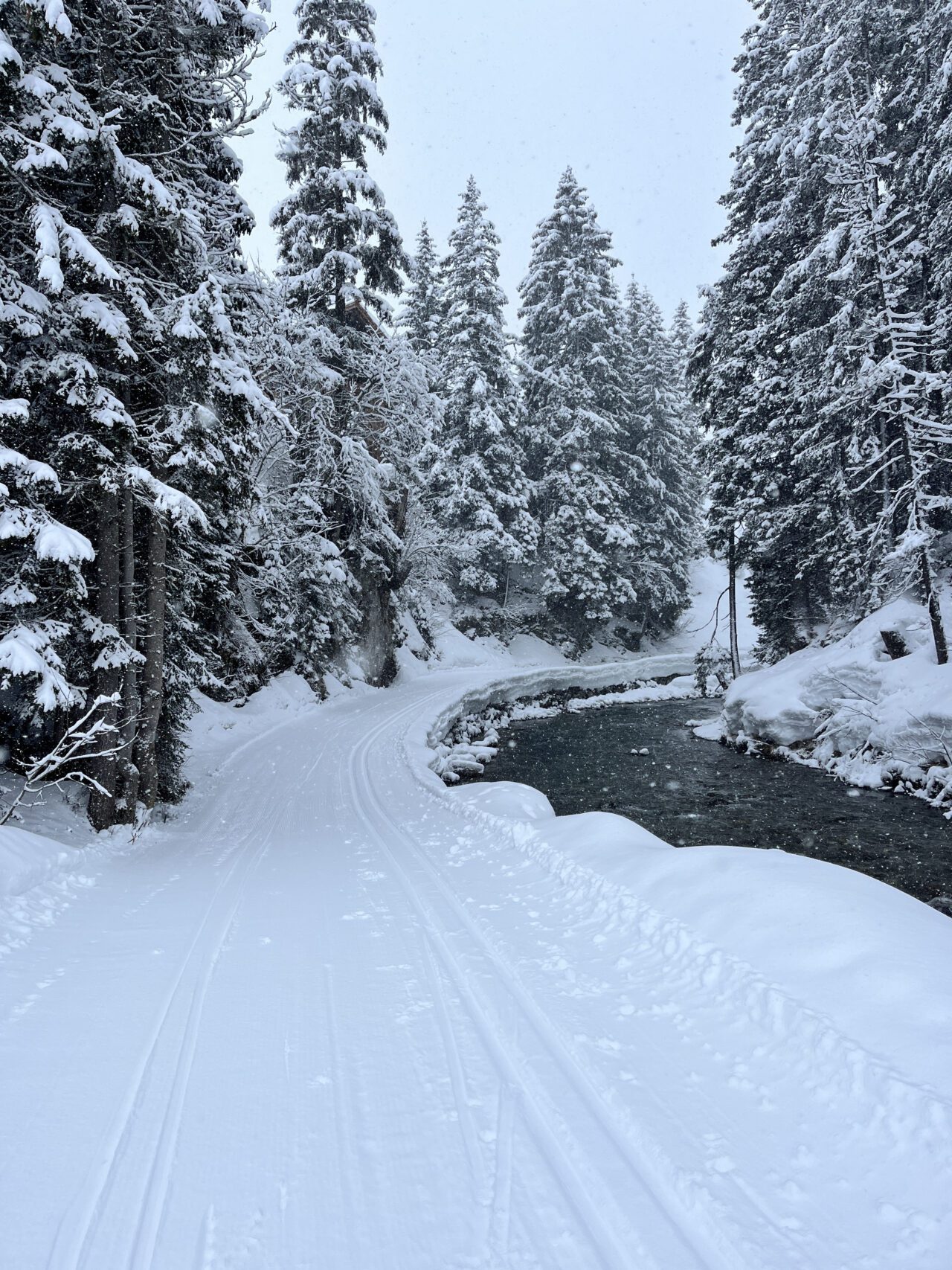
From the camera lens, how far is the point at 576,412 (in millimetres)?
32156

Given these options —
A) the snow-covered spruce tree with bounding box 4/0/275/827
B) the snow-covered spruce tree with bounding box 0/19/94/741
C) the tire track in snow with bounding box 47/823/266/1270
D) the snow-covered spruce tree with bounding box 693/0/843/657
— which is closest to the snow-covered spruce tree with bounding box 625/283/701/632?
the snow-covered spruce tree with bounding box 693/0/843/657

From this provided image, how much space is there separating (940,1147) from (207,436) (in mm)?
9529

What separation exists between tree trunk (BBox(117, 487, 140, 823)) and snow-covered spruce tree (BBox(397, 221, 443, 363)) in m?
29.4

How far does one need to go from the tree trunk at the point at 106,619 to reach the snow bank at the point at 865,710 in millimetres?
13032

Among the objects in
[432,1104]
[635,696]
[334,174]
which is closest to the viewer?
[432,1104]

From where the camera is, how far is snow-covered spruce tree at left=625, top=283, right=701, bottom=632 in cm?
3716

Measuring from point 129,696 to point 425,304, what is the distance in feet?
110

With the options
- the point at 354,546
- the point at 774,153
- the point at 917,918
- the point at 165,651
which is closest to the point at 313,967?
the point at 917,918

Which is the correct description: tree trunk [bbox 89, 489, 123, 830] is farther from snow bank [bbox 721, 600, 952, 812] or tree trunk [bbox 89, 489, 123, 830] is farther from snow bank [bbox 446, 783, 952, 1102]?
→ snow bank [bbox 721, 600, 952, 812]

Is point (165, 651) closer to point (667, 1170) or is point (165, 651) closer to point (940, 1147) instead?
point (667, 1170)

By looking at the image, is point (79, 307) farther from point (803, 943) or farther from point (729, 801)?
point (729, 801)

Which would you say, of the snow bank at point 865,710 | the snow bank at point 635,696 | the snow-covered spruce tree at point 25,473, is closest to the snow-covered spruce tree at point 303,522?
the snow-covered spruce tree at point 25,473

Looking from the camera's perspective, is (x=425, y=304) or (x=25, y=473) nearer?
(x=25, y=473)

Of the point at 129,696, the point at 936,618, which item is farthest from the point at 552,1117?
the point at 936,618
